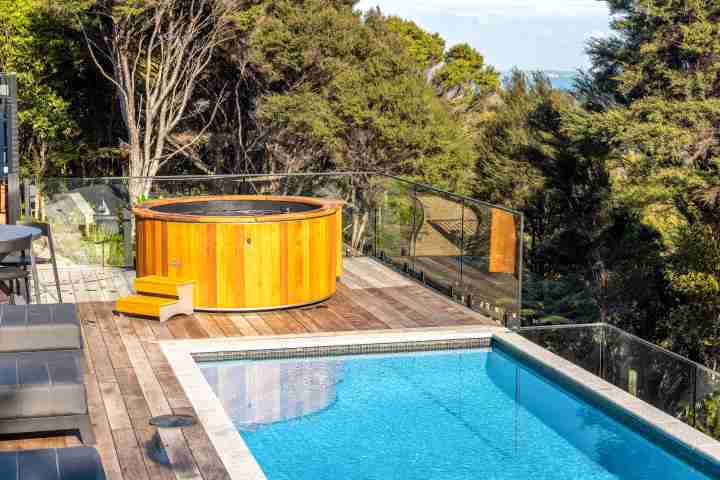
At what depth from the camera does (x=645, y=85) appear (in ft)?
77.9

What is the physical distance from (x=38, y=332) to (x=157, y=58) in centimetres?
1680

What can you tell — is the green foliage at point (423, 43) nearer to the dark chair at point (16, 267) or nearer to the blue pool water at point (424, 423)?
the blue pool water at point (424, 423)

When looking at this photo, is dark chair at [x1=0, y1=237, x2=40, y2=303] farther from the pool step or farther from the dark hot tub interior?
the dark hot tub interior

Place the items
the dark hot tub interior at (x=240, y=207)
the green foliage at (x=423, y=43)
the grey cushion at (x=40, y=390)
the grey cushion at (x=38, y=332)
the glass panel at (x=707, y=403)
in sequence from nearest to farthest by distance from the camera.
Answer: the grey cushion at (x=40, y=390) < the grey cushion at (x=38, y=332) < the glass panel at (x=707, y=403) < the dark hot tub interior at (x=240, y=207) < the green foliage at (x=423, y=43)

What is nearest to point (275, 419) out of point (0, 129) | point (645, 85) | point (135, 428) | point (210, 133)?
point (135, 428)

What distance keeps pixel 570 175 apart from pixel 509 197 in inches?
77.6

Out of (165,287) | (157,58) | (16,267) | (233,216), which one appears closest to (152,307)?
(165,287)

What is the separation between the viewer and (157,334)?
25.7 ft

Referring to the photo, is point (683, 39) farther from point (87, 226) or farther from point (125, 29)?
point (87, 226)

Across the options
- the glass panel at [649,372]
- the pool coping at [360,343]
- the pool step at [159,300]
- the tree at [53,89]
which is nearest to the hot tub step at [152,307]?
the pool step at [159,300]

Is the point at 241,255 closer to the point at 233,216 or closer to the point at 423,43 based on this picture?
the point at 233,216

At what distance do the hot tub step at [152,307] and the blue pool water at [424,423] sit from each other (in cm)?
100

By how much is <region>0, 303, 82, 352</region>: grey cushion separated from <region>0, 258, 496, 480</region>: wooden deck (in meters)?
0.46

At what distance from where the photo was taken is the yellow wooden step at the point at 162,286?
834 centimetres
